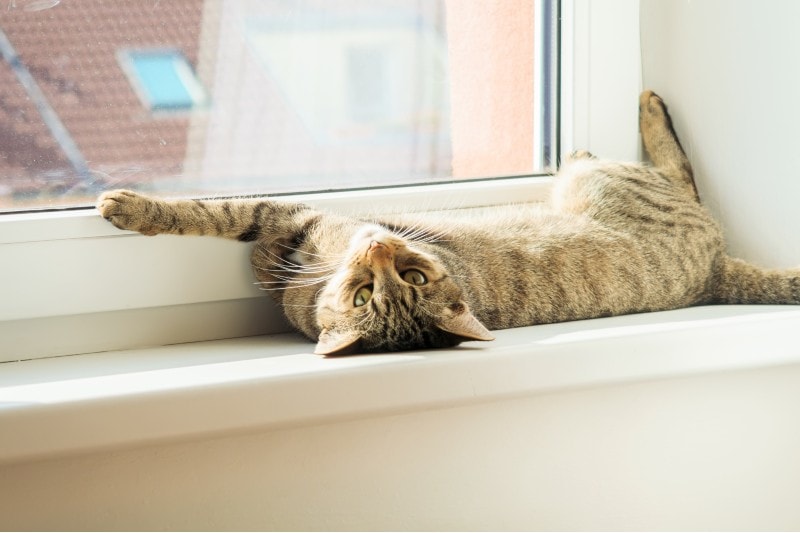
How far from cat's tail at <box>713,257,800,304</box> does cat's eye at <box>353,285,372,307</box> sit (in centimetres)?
69

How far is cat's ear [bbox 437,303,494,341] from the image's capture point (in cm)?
113

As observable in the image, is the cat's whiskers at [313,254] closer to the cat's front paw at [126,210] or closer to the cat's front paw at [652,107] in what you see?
the cat's front paw at [126,210]

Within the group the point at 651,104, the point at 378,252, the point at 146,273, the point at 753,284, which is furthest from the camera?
the point at 651,104

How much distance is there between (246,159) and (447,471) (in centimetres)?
70

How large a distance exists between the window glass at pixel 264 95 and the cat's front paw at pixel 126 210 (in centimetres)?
10

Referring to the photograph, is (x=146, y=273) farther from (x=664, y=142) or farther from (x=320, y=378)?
(x=664, y=142)

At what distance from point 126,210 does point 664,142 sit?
1.07 m

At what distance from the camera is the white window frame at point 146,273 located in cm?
127

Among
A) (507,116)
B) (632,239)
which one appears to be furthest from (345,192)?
(632,239)

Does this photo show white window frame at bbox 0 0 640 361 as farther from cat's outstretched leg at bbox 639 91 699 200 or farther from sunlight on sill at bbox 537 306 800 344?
sunlight on sill at bbox 537 306 800 344

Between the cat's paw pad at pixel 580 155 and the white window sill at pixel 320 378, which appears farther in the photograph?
the cat's paw pad at pixel 580 155

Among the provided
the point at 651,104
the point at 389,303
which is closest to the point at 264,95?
the point at 389,303

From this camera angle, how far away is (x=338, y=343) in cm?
112

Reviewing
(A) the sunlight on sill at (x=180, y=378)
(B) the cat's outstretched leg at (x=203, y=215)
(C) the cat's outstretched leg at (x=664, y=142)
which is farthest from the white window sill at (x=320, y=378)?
(C) the cat's outstretched leg at (x=664, y=142)
